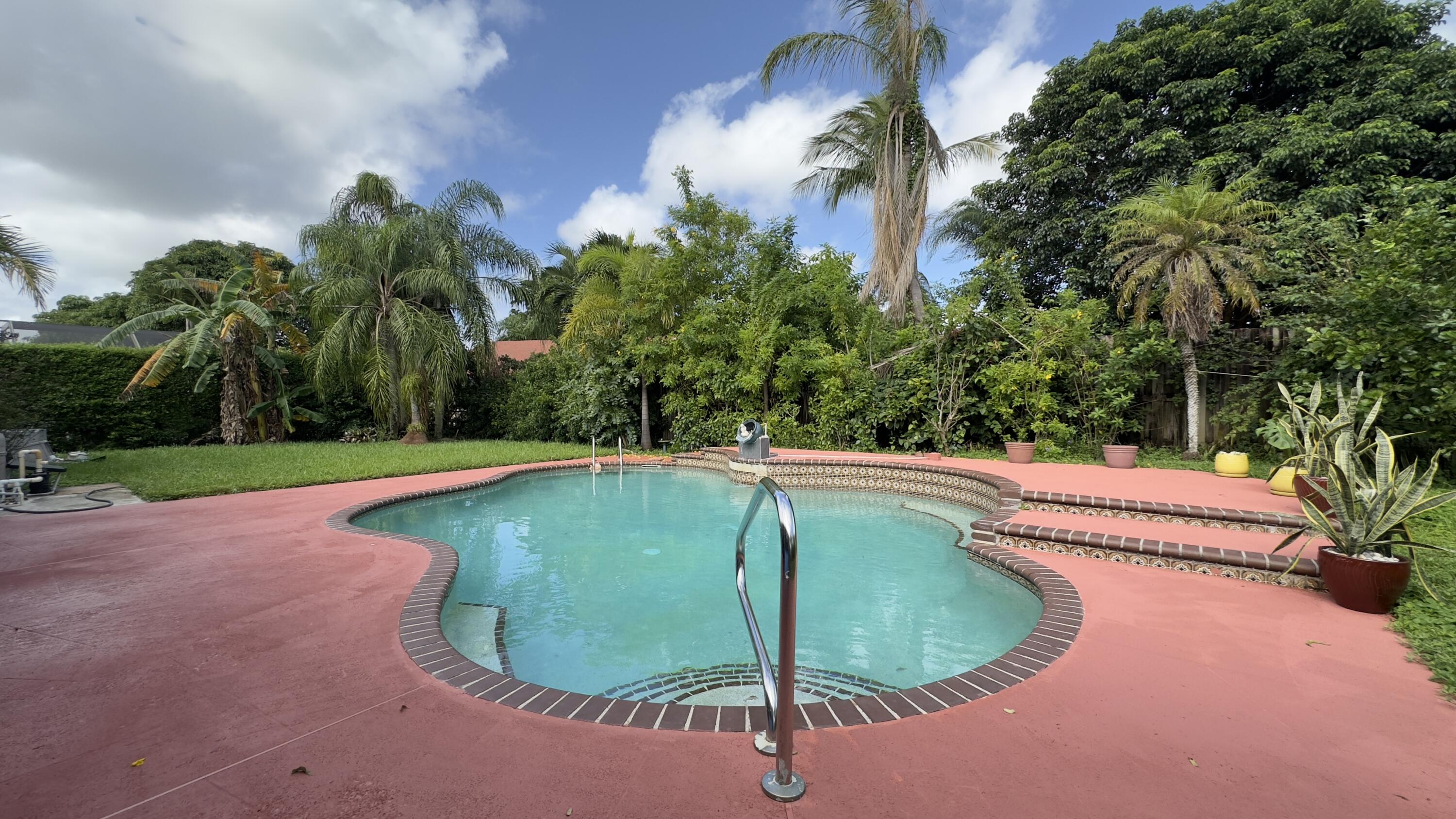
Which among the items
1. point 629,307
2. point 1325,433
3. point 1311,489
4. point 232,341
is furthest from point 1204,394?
point 232,341

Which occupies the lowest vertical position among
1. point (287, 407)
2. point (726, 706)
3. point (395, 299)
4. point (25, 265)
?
point (726, 706)

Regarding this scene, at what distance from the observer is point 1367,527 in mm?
3277

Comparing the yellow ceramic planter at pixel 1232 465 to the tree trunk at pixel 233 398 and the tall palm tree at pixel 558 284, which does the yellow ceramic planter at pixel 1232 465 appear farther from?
the tree trunk at pixel 233 398

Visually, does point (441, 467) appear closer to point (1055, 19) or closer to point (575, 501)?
point (575, 501)

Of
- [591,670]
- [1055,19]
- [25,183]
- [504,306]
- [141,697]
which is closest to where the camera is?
[141,697]

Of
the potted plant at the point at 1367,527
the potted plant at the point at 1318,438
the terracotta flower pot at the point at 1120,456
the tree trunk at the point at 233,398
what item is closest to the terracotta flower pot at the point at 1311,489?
the potted plant at the point at 1318,438

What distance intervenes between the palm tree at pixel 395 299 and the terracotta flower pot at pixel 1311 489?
15974 mm

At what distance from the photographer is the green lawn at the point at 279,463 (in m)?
8.25

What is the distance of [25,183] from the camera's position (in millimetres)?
8148

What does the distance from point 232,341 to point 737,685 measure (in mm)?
16647

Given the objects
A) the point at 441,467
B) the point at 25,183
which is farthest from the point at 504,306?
the point at 25,183

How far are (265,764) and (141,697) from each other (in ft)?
3.43

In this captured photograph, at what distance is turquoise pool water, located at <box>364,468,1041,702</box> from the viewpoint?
349 cm

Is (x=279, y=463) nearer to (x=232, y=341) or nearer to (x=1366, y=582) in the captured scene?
(x=232, y=341)
